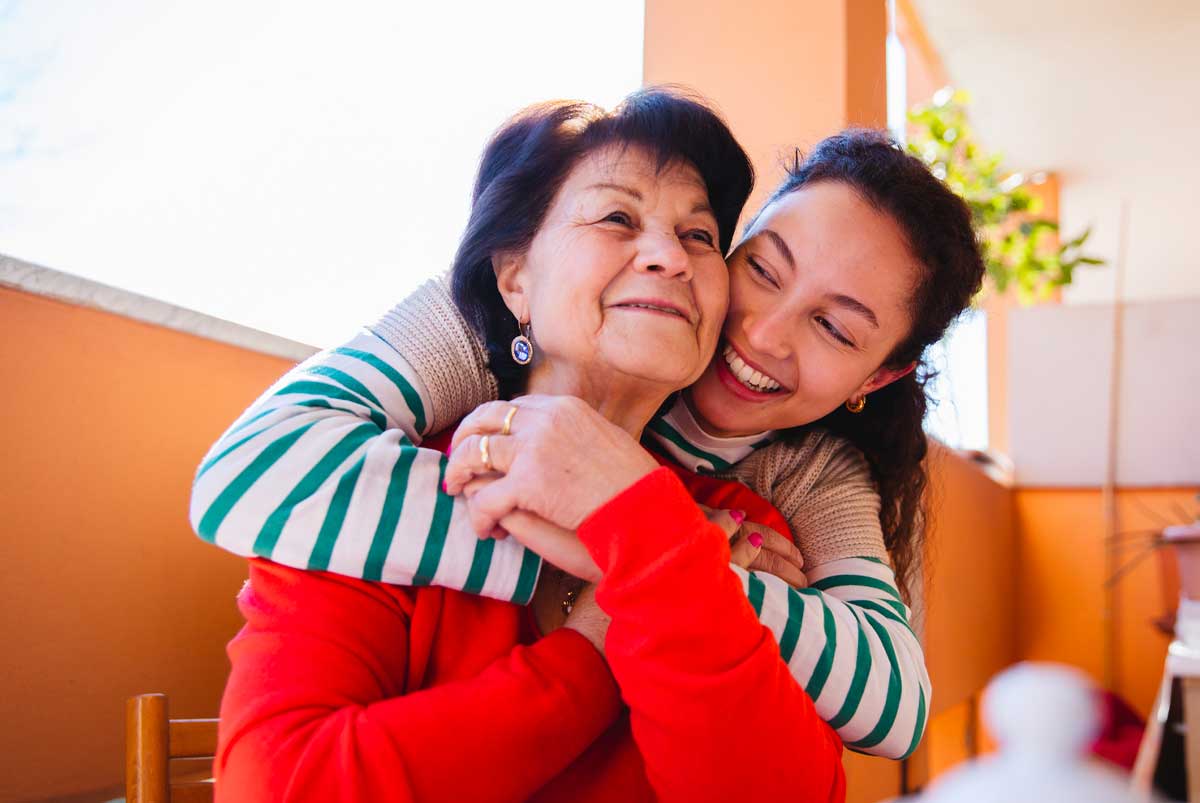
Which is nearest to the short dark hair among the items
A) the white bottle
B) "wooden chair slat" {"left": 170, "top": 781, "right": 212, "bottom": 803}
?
"wooden chair slat" {"left": 170, "top": 781, "right": 212, "bottom": 803}

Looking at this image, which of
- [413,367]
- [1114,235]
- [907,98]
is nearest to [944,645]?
[413,367]

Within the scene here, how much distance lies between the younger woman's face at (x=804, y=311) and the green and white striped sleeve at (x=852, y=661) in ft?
0.95

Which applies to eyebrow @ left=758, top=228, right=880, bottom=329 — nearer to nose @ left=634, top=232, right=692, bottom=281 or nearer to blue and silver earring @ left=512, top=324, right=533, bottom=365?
nose @ left=634, top=232, right=692, bottom=281

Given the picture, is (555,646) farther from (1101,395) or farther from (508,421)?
(1101,395)

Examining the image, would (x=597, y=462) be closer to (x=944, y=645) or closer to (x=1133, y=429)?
(x=944, y=645)

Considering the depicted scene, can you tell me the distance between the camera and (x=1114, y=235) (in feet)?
27.2

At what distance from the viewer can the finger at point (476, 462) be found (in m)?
0.91

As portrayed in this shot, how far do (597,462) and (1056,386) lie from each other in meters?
4.88

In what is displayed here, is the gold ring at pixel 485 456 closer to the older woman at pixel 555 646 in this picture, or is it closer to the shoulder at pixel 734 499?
the older woman at pixel 555 646

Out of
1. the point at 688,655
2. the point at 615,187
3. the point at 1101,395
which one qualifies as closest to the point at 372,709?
the point at 688,655

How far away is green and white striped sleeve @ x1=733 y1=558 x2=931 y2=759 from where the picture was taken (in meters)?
0.98

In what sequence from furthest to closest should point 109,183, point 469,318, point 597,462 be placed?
point 109,183, point 469,318, point 597,462

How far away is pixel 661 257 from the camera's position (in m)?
1.08

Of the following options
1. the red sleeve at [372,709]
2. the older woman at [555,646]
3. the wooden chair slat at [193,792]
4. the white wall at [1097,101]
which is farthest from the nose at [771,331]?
the white wall at [1097,101]
